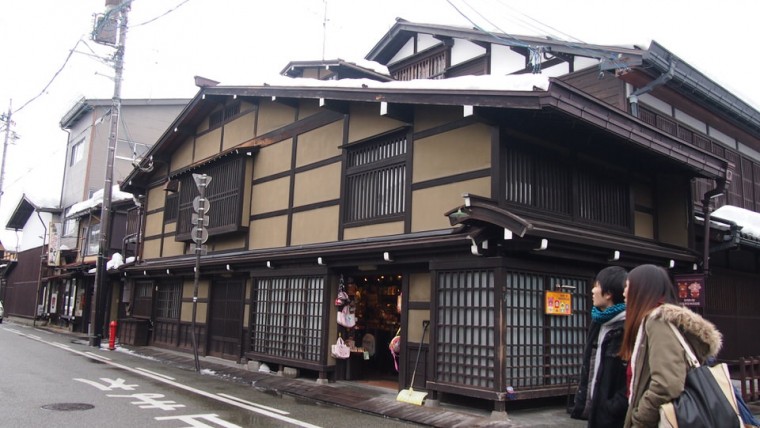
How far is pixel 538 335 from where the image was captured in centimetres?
959

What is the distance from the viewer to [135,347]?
20328mm

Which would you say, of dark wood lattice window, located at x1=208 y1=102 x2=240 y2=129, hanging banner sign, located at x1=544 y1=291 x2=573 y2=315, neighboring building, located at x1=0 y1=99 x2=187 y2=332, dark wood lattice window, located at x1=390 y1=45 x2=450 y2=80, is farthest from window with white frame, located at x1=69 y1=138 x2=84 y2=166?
hanging banner sign, located at x1=544 y1=291 x2=573 y2=315

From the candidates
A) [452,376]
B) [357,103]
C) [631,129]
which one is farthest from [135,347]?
[631,129]

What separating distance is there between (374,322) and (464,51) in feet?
24.4

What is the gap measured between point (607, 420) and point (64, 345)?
69.7 ft

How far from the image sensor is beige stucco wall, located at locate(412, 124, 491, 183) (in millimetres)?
9914

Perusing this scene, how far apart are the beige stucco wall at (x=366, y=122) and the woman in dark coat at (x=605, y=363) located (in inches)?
320

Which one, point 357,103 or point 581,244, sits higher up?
point 357,103

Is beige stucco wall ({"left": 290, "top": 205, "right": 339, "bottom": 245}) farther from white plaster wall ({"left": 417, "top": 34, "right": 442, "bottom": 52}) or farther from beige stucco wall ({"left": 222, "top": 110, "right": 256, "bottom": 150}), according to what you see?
white plaster wall ({"left": 417, "top": 34, "right": 442, "bottom": 52})

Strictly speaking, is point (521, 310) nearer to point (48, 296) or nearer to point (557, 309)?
point (557, 309)

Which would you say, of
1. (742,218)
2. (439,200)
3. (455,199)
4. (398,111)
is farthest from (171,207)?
(742,218)

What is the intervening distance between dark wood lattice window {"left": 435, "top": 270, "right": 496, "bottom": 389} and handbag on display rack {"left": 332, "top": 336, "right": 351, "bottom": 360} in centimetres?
295

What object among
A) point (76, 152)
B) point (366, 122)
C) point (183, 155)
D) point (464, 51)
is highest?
point (76, 152)

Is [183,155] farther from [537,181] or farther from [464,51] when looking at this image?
[537,181]
